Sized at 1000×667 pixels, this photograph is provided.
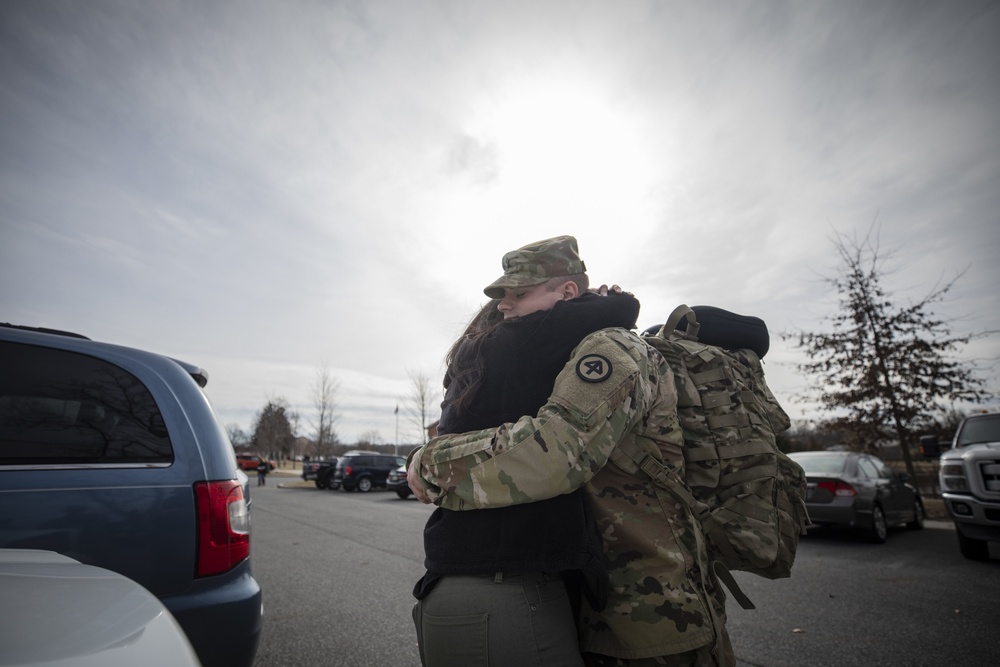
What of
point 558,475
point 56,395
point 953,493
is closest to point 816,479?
point 953,493

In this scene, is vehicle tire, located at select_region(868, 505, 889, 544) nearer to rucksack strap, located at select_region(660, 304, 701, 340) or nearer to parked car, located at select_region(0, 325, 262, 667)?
rucksack strap, located at select_region(660, 304, 701, 340)

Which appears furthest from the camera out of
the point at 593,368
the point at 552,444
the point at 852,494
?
the point at 852,494

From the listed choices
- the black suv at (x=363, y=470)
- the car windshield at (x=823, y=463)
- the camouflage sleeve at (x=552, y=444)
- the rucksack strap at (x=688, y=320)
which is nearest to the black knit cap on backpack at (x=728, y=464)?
the rucksack strap at (x=688, y=320)

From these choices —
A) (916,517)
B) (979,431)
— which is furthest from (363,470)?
(979,431)

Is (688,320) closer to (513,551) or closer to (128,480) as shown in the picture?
(513,551)

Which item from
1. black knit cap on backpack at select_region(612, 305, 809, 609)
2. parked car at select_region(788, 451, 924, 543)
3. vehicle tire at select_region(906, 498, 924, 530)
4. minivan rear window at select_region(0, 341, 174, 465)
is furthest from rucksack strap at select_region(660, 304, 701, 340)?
vehicle tire at select_region(906, 498, 924, 530)

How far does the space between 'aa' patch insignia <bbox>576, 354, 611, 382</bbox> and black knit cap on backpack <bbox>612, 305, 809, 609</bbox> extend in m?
0.25

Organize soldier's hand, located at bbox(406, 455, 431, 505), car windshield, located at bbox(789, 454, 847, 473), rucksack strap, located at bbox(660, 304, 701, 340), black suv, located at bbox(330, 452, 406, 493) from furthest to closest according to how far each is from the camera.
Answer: black suv, located at bbox(330, 452, 406, 493)
car windshield, located at bbox(789, 454, 847, 473)
rucksack strap, located at bbox(660, 304, 701, 340)
soldier's hand, located at bbox(406, 455, 431, 505)

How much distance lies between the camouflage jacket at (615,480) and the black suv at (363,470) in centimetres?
2254

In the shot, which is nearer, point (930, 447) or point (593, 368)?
point (593, 368)

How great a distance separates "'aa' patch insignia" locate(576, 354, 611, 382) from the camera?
4.33ft

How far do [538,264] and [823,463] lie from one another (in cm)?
886

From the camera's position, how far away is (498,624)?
1.26 meters

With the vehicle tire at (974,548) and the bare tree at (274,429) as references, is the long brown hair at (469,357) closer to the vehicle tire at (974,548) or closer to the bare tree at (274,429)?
the vehicle tire at (974,548)
